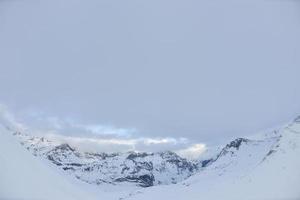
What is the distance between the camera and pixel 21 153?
63188 mm

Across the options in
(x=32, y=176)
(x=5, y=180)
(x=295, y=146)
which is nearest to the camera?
(x=5, y=180)

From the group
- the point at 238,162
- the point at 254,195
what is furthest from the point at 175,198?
the point at 238,162

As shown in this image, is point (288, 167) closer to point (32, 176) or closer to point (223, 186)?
point (223, 186)

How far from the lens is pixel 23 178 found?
56.2m

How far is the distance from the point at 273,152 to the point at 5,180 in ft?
178

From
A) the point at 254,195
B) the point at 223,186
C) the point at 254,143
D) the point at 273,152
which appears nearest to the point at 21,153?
the point at 254,195

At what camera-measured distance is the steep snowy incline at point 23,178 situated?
175ft

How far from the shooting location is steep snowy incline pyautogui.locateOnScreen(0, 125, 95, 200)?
53438 millimetres

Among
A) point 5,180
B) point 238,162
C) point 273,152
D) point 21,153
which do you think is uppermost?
point 238,162

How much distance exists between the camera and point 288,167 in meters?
83.1

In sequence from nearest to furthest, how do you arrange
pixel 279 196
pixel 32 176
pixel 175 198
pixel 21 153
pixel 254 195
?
pixel 32 176
pixel 21 153
pixel 279 196
pixel 254 195
pixel 175 198

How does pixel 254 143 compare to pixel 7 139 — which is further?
pixel 254 143

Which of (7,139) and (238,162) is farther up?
(238,162)

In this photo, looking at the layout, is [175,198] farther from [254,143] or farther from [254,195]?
[254,143]
